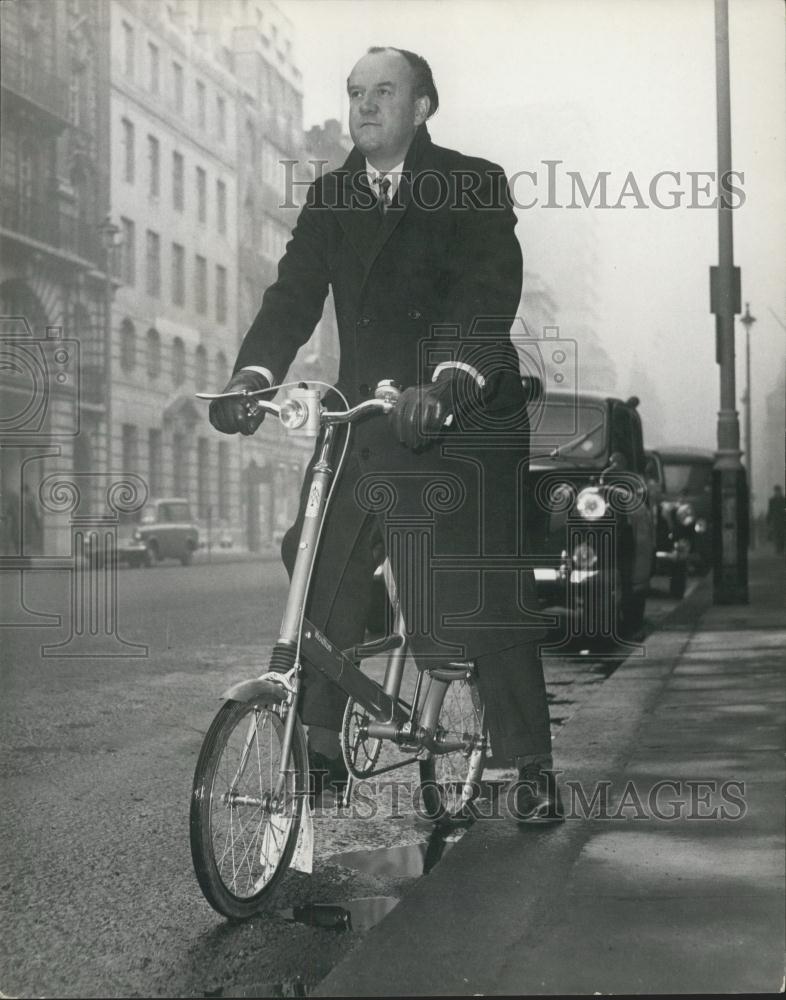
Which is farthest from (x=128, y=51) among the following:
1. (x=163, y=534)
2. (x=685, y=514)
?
(x=685, y=514)

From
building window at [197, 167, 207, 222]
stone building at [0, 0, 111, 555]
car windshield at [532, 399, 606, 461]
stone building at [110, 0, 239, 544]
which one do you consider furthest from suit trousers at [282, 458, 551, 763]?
car windshield at [532, 399, 606, 461]

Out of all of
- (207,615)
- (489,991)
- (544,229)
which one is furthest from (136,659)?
(489,991)

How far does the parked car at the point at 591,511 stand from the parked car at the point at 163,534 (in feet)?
7.67

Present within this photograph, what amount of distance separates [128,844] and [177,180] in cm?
374

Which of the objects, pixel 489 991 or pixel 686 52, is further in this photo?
pixel 686 52

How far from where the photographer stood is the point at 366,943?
2.60 metres

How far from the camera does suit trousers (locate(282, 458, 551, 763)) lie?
3318mm

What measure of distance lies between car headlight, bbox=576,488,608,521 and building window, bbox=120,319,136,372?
Result: 334 centimetres

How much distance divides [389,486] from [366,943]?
124 cm

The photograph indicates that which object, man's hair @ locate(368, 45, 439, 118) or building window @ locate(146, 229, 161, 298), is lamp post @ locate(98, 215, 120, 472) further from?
man's hair @ locate(368, 45, 439, 118)

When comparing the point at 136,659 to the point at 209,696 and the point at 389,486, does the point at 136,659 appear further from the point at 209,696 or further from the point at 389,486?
the point at 389,486

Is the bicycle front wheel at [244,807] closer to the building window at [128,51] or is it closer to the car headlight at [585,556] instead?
the building window at [128,51]

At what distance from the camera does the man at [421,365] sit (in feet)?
11.3

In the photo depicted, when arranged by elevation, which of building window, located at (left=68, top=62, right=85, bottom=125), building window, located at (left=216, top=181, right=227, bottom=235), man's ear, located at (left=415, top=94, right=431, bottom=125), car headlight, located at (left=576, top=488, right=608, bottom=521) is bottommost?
car headlight, located at (left=576, top=488, right=608, bottom=521)
